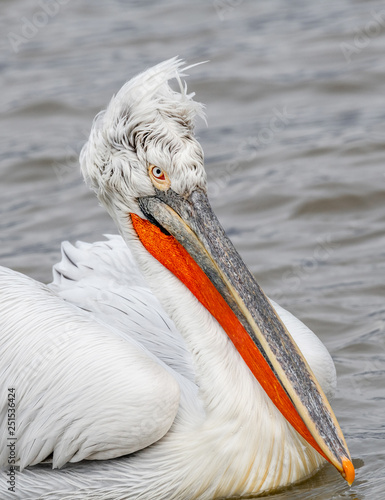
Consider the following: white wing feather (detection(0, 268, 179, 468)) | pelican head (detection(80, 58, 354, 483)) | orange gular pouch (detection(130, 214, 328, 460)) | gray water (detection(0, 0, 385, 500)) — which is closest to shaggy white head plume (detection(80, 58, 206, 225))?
pelican head (detection(80, 58, 354, 483))

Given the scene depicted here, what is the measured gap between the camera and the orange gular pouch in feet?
12.7

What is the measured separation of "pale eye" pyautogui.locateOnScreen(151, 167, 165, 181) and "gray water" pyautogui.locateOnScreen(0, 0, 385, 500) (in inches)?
52.5

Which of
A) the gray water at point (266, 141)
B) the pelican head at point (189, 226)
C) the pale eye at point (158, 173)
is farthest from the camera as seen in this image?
the gray water at point (266, 141)

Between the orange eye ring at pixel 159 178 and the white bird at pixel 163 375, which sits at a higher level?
the orange eye ring at pixel 159 178

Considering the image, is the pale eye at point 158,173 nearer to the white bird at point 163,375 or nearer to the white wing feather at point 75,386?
the white bird at point 163,375

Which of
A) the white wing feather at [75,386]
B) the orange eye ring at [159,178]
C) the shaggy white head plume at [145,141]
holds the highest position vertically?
the shaggy white head plume at [145,141]

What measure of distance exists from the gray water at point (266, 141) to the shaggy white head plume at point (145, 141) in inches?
52.4

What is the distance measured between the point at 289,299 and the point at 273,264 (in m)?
0.45

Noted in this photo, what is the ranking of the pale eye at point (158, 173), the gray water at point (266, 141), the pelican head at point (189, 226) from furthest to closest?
the gray water at point (266, 141) → the pale eye at point (158, 173) → the pelican head at point (189, 226)

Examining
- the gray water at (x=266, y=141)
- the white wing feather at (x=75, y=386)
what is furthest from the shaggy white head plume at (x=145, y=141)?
the gray water at (x=266, y=141)

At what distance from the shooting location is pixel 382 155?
7926mm

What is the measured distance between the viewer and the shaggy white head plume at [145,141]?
12.6ft

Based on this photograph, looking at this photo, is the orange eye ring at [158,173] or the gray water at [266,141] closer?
the orange eye ring at [158,173]

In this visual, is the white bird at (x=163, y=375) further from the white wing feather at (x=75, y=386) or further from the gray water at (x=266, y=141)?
the gray water at (x=266, y=141)
